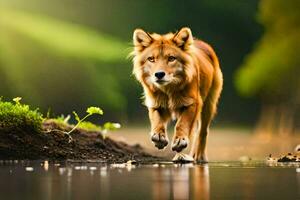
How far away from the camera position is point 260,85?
12.8 meters

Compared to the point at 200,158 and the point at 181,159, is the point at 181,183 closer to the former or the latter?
the point at 181,159

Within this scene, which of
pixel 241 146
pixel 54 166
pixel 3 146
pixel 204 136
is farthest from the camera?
pixel 241 146

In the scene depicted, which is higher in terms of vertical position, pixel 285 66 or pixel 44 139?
pixel 285 66

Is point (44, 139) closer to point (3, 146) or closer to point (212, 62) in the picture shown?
point (3, 146)

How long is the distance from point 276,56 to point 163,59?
629 centimetres

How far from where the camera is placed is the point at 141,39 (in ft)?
23.6

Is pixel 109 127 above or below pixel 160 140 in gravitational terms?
above

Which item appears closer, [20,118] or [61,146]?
[20,118]

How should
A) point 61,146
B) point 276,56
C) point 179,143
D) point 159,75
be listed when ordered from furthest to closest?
1. point 276,56
2. point 61,146
3. point 159,75
4. point 179,143

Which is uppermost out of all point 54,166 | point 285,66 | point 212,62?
point 285,66

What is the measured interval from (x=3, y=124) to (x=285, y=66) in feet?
22.2

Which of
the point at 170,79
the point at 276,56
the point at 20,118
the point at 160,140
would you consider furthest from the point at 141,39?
the point at 276,56

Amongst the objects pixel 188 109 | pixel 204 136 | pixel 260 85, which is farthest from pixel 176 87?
pixel 260 85

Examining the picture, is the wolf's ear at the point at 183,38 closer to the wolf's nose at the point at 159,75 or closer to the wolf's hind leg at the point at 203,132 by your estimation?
the wolf's nose at the point at 159,75
